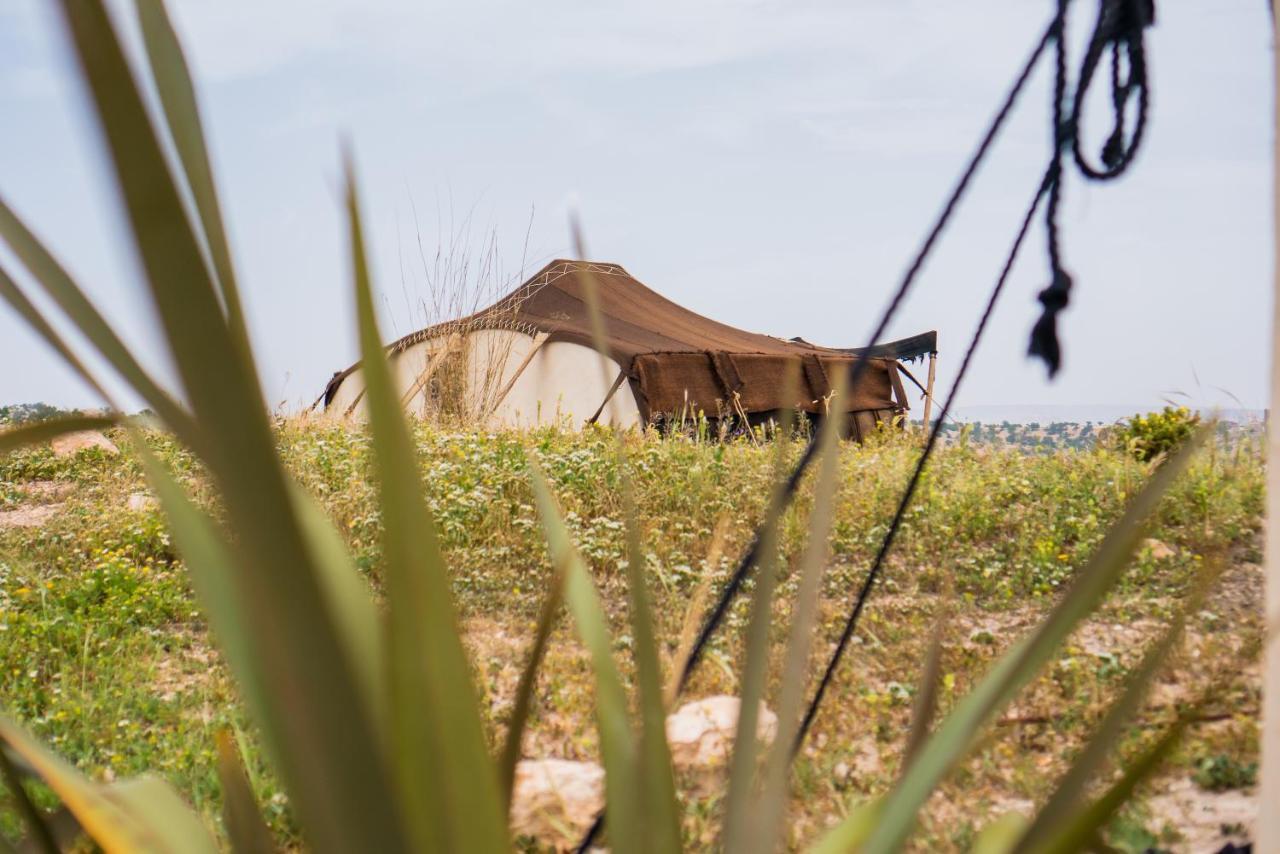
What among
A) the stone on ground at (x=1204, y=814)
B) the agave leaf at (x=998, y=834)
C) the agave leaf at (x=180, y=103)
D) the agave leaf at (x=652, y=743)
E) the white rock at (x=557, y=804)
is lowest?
the stone on ground at (x=1204, y=814)

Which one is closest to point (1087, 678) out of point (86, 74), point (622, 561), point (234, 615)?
point (622, 561)

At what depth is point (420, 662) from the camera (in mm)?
295

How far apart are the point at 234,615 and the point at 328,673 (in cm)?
24

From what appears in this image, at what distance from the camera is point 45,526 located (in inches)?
164

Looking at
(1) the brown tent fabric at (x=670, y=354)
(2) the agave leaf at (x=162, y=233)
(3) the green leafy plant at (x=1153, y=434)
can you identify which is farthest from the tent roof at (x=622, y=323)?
(2) the agave leaf at (x=162, y=233)

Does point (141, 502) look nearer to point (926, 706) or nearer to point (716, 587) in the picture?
point (716, 587)

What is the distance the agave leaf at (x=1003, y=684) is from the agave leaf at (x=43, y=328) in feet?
1.45

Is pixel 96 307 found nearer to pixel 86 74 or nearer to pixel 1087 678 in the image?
pixel 86 74

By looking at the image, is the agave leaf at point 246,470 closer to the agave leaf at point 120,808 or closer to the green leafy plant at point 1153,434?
the agave leaf at point 120,808

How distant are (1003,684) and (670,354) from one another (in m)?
6.94

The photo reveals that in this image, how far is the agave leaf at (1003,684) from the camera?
0.52 metres

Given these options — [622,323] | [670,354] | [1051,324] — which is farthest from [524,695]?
[622,323]

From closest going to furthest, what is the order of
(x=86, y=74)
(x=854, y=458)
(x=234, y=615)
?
(x=86, y=74) → (x=234, y=615) → (x=854, y=458)

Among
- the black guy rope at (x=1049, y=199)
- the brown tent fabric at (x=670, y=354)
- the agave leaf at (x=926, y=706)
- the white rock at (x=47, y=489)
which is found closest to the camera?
the agave leaf at (x=926, y=706)
